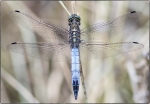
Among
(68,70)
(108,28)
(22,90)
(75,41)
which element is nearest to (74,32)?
(75,41)

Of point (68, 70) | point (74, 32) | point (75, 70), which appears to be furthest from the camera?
point (68, 70)

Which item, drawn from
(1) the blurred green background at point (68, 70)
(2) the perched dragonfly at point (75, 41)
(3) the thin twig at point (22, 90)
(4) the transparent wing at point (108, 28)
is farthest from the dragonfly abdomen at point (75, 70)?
(3) the thin twig at point (22, 90)

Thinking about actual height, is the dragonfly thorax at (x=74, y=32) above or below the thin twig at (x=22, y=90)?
above

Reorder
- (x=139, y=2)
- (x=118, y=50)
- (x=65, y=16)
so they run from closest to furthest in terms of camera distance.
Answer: (x=118, y=50)
(x=139, y=2)
(x=65, y=16)

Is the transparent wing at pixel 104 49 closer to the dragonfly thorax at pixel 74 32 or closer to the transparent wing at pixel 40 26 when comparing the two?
the dragonfly thorax at pixel 74 32

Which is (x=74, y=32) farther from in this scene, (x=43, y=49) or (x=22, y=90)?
A: (x=22, y=90)

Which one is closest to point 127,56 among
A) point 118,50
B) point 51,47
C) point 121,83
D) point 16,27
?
point 121,83

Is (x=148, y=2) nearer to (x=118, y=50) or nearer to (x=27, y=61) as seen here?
(x=118, y=50)
